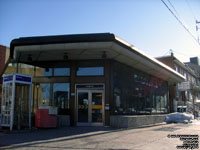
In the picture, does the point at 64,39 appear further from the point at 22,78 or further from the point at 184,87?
the point at 184,87

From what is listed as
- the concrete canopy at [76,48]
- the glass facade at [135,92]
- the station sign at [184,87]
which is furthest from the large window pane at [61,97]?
the station sign at [184,87]

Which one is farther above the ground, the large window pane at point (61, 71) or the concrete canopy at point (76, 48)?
the concrete canopy at point (76, 48)

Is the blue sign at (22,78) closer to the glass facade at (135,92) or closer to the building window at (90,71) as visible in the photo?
the building window at (90,71)

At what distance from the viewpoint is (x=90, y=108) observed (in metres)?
15.5

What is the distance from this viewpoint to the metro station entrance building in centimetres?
1334

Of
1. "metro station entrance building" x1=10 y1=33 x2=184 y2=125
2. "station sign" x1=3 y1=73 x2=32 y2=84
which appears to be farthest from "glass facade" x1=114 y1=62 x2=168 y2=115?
"station sign" x1=3 y1=73 x2=32 y2=84

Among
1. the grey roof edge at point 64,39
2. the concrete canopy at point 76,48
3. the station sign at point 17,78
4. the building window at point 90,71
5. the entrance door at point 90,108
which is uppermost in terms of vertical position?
the grey roof edge at point 64,39

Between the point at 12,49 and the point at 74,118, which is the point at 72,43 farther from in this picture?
the point at 74,118

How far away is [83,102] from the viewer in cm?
1570

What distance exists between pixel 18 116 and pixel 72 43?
203 inches

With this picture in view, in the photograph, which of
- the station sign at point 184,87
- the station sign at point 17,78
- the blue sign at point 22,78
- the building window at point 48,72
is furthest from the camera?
the station sign at point 184,87

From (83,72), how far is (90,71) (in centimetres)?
51

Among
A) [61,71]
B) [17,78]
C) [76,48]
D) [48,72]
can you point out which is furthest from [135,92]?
[17,78]

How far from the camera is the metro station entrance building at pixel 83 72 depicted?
1334 cm
